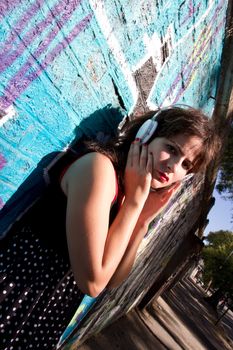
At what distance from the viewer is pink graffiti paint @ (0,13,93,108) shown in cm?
106

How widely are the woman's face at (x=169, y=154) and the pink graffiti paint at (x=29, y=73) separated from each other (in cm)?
69

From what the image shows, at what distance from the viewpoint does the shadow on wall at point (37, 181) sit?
4.56ft

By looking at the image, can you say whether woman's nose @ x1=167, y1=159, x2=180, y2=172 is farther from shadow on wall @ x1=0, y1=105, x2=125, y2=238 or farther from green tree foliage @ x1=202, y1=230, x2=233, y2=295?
green tree foliage @ x1=202, y1=230, x2=233, y2=295

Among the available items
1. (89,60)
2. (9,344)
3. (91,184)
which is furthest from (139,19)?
(9,344)

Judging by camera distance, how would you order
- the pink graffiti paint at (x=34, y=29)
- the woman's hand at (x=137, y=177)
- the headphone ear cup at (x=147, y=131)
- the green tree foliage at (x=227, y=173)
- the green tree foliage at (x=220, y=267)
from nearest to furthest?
the pink graffiti paint at (x=34, y=29)
the woman's hand at (x=137, y=177)
the headphone ear cup at (x=147, y=131)
the green tree foliage at (x=227, y=173)
the green tree foliage at (x=220, y=267)

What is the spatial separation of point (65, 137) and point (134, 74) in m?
0.59

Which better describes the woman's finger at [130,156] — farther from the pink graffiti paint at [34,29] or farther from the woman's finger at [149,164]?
the pink graffiti paint at [34,29]

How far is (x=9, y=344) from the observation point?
1.46 metres

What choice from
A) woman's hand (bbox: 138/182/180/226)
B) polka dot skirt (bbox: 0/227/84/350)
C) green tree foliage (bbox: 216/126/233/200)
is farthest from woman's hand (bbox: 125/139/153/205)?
green tree foliage (bbox: 216/126/233/200)

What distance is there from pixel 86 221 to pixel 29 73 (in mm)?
551

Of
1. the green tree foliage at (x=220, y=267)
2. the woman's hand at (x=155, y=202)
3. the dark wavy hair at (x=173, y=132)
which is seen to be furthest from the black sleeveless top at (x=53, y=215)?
the green tree foliage at (x=220, y=267)

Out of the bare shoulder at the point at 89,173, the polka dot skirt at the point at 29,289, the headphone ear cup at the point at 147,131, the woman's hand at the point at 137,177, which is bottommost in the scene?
the polka dot skirt at the point at 29,289

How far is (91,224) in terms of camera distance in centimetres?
125

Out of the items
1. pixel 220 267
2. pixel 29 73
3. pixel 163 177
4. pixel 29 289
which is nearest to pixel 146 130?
pixel 163 177
